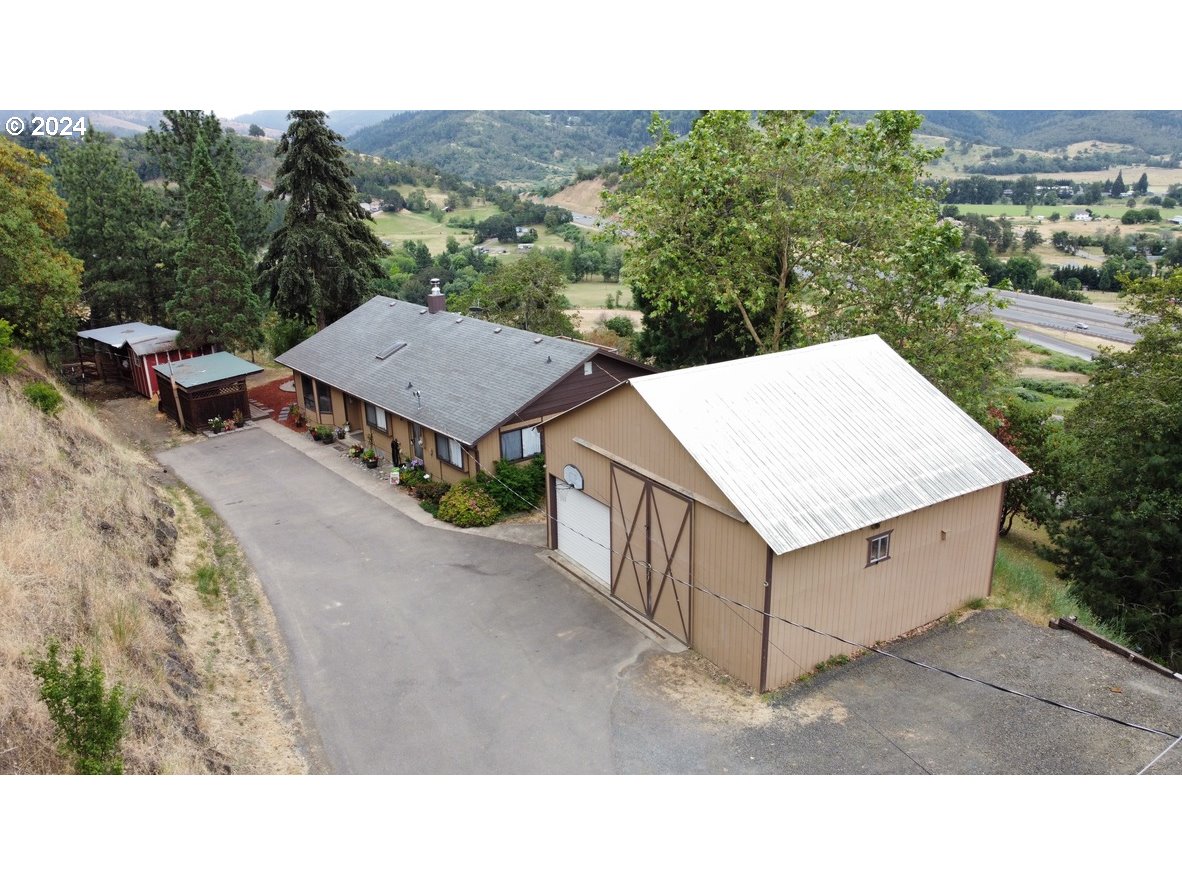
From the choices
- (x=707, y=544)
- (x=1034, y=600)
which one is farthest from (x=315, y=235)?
(x=1034, y=600)

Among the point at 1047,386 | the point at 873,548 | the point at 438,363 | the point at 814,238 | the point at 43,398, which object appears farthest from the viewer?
the point at 1047,386

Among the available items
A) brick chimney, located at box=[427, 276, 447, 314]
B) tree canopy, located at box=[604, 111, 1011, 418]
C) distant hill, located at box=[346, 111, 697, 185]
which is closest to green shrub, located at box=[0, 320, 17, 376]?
brick chimney, located at box=[427, 276, 447, 314]

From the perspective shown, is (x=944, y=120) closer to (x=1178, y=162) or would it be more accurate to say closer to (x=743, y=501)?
(x=1178, y=162)

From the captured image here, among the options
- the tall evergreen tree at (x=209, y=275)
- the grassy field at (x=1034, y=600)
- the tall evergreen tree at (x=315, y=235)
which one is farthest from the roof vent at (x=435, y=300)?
the grassy field at (x=1034, y=600)

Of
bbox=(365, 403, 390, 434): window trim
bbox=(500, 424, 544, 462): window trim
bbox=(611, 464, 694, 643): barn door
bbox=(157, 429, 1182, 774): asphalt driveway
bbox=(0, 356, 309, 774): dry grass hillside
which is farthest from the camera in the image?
bbox=(365, 403, 390, 434): window trim

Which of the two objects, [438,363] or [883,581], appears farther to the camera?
[438,363]

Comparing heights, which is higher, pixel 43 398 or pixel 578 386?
pixel 43 398

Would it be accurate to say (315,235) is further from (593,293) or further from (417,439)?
(593,293)

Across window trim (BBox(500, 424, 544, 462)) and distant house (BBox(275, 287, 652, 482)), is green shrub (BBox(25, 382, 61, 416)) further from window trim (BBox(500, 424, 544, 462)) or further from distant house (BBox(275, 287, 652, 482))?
window trim (BBox(500, 424, 544, 462))
